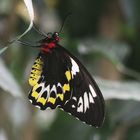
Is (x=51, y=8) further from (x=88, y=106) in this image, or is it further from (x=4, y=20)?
(x=88, y=106)

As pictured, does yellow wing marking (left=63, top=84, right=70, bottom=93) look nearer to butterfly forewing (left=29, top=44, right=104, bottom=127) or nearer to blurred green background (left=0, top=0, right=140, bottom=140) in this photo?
butterfly forewing (left=29, top=44, right=104, bottom=127)

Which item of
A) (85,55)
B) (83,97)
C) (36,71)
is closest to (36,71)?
(36,71)

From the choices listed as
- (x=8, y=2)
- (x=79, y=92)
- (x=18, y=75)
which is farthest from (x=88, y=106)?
(x=8, y=2)

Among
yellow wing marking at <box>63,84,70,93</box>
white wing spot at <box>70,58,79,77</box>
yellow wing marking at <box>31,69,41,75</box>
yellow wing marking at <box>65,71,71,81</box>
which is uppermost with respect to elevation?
white wing spot at <box>70,58,79,77</box>

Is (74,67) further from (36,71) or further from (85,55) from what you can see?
(85,55)

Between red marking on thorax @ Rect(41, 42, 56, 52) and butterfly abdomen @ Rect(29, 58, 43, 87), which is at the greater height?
red marking on thorax @ Rect(41, 42, 56, 52)

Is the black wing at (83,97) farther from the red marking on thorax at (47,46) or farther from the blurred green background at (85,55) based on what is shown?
the blurred green background at (85,55)

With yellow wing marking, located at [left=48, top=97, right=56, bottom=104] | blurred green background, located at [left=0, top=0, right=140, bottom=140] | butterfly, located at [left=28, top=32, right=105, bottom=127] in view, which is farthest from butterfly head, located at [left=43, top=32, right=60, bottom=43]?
blurred green background, located at [left=0, top=0, right=140, bottom=140]
